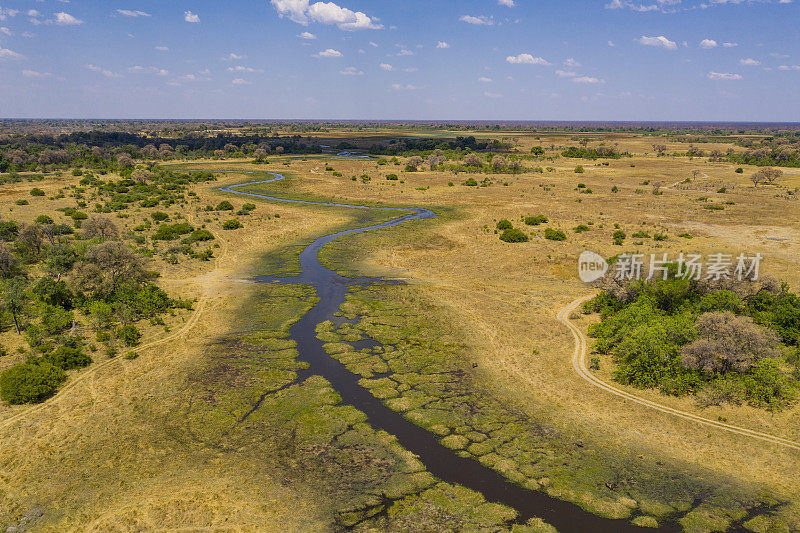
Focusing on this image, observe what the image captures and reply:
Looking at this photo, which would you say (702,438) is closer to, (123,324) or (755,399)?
(755,399)

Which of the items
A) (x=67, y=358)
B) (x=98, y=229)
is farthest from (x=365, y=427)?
(x=98, y=229)

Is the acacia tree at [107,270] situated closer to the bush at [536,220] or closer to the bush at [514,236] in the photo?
the bush at [514,236]

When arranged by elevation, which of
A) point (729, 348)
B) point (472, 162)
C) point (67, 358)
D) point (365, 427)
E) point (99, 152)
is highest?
point (99, 152)

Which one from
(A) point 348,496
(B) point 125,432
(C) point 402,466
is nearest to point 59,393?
(B) point 125,432

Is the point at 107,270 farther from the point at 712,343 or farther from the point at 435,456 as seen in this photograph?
the point at 712,343

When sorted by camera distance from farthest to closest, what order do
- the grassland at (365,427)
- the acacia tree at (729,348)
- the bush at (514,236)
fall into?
the bush at (514,236)
the acacia tree at (729,348)
the grassland at (365,427)

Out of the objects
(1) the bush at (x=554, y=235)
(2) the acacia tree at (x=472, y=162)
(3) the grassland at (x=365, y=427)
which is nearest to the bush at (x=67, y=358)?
(3) the grassland at (x=365, y=427)
